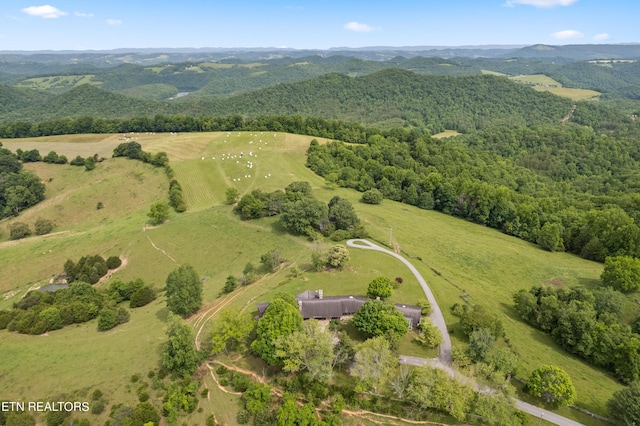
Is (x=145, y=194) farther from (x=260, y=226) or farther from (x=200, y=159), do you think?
(x=260, y=226)

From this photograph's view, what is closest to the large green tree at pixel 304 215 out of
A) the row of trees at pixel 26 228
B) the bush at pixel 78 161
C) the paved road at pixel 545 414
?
the paved road at pixel 545 414

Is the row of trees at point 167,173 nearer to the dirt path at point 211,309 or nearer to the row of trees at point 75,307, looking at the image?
the row of trees at point 75,307

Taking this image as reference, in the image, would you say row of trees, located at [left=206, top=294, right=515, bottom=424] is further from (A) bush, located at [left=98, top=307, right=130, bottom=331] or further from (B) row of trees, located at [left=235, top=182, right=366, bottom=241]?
(B) row of trees, located at [left=235, top=182, right=366, bottom=241]

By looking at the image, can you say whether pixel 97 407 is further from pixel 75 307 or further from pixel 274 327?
pixel 75 307

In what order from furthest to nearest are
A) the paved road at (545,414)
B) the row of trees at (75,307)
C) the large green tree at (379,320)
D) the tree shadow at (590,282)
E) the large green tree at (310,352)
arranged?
the tree shadow at (590,282) → the row of trees at (75,307) → the large green tree at (379,320) → the large green tree at (310,352) → the paved road at (545,414)

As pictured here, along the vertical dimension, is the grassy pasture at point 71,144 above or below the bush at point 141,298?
above

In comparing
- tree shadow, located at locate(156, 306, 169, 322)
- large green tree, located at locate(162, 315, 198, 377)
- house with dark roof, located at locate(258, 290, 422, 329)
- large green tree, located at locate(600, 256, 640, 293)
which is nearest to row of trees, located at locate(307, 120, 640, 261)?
large green tree, located at locate(600, 256, 640, 293)

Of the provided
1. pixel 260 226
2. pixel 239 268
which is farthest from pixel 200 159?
pixel 239 268
